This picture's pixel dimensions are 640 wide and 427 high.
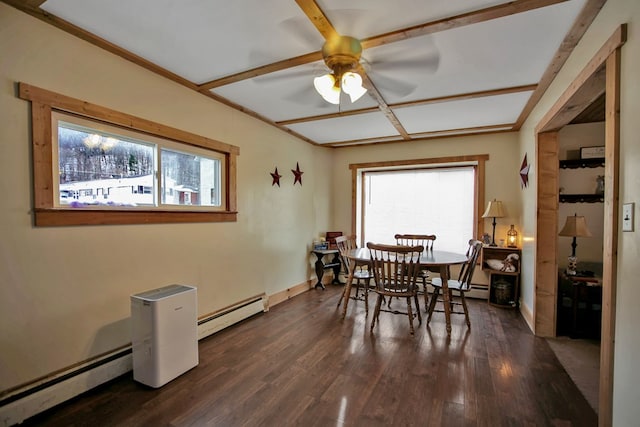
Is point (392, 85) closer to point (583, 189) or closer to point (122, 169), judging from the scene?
point (122, 169)

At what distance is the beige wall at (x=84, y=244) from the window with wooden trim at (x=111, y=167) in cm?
7

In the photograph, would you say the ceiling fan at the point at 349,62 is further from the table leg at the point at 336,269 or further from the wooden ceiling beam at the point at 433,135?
the table leg at the point at 336,269

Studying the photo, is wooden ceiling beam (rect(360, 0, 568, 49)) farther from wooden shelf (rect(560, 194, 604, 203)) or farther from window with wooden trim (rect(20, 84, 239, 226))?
wooden shelf (rect(560, 194, 604, 203))

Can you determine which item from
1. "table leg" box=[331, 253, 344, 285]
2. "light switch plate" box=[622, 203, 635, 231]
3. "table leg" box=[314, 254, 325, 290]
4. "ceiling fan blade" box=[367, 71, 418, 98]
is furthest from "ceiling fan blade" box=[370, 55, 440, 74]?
"table leg" box=[331, 253, 344, 285]

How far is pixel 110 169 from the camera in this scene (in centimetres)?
223

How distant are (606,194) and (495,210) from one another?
8.17 ft

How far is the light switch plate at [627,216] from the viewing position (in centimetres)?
132

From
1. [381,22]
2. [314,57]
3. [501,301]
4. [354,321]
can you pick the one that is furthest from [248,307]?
[501,301]

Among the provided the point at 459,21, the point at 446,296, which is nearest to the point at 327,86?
the point at 459,21

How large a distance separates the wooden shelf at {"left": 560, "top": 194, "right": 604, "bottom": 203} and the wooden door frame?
64 centimetres

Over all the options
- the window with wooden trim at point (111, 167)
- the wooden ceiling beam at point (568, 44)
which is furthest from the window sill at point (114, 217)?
the wooden ceiling beam at point (568, 44)

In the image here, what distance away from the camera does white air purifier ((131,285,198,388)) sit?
2.01 m

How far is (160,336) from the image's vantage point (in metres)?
2.03

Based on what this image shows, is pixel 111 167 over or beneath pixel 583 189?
over
